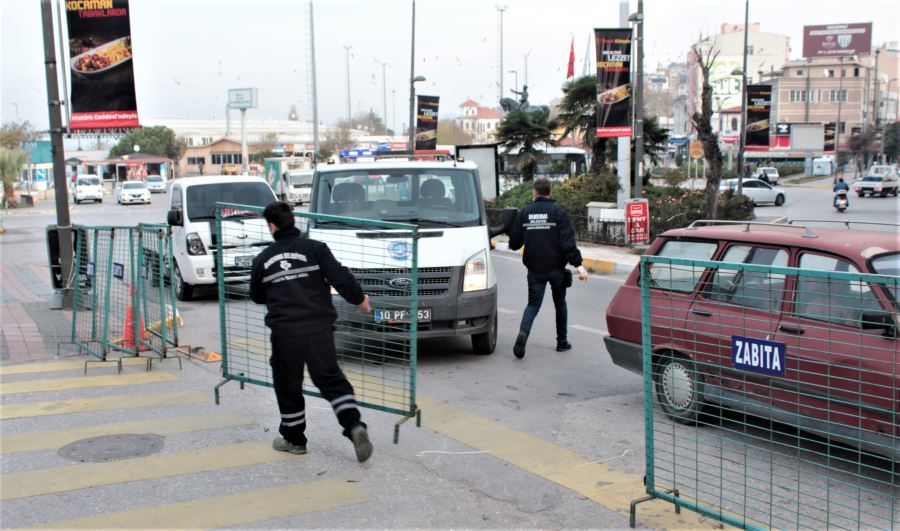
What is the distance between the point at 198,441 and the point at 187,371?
2586mm

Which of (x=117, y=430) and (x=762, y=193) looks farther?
(x=762, y=193)

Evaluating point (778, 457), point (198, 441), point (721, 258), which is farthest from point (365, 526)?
point (721, 258)

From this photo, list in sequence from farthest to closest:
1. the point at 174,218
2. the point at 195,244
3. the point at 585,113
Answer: the point at 585,113, the point at 195,244, the point at 174,218

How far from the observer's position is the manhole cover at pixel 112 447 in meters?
5.93

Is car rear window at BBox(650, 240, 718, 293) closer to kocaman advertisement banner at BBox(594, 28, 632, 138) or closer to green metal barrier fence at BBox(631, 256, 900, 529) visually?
green metal barrier fence at BBox(631, 256, 900, 529)

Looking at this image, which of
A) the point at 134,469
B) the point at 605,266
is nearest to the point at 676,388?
the point at 134,469

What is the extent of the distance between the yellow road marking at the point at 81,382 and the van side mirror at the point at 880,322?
20.9ft

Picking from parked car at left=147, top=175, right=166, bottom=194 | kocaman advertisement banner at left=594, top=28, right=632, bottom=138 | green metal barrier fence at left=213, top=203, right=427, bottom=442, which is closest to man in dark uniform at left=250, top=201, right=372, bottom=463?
green metal barrier fence at left=213, top=203, right=427, bottom=442

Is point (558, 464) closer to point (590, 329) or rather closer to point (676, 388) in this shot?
point (676, 388)

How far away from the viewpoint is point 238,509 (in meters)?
4.96

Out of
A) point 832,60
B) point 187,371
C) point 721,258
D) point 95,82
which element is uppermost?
point 832,60

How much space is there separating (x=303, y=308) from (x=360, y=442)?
99cm

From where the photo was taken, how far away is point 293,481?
5422 millimetres

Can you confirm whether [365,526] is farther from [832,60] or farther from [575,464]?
[832,60]
